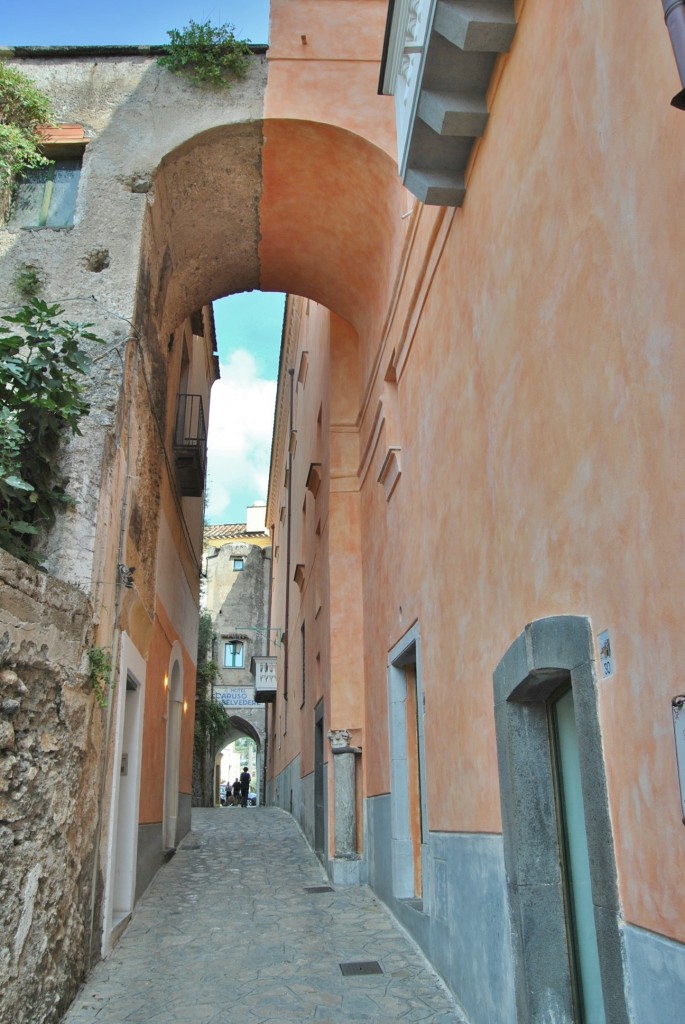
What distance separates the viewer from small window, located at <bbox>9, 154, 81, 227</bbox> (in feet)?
25.9

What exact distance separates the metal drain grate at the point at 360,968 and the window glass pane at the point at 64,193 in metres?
6.83

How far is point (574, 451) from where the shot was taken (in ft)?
10.6

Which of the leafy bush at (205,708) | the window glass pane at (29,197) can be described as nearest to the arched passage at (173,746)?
the window glass pane at (29,197)

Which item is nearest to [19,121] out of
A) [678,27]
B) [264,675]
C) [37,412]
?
[37,412]

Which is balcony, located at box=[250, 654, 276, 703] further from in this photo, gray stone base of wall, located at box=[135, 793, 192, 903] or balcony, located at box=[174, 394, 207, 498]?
gray stone base of wall, located at box=[135, 793, 192, 903]

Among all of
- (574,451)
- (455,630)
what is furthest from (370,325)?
(574,451)

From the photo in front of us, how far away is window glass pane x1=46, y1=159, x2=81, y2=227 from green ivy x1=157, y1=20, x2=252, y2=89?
1568 mm

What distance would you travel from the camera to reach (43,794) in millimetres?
4551

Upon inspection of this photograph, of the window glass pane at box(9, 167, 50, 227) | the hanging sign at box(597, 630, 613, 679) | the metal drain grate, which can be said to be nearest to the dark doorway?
the metal drain grate

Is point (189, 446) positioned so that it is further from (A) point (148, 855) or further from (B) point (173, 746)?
(A) point (148, 855)

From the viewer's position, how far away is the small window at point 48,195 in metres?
7.89

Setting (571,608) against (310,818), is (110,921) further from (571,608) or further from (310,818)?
(310,818)

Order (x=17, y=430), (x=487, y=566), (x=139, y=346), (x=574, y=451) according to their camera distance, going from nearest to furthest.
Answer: (x=574, y=451) < (x=487, y=566) < (x=17, y=430) < (x=139, y=346)

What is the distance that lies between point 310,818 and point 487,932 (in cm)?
789
